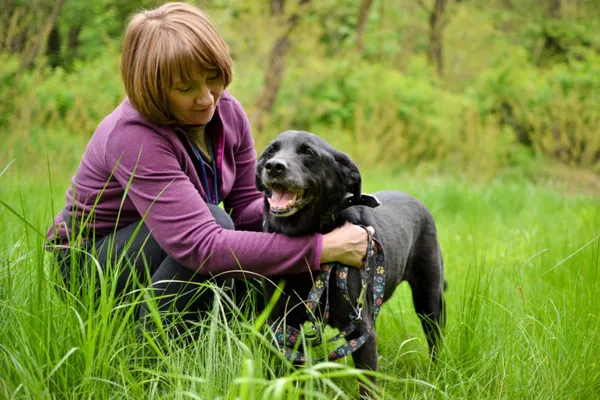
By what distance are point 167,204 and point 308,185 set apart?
0.57 m

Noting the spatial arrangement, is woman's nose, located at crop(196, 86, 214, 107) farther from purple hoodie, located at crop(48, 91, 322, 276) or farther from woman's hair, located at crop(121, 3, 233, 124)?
purple hoodie, located at crop(48, 91, 322, 276)

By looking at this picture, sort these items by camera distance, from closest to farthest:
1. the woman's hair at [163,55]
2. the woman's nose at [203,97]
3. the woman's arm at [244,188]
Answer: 1. the woman's hair at [163,55]
2. the woman's nose at [203,97]
3. the woman's arm at [244,188]

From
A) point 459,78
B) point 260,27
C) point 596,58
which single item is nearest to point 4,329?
point 260,27

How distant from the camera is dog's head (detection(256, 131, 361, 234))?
238 centimetres

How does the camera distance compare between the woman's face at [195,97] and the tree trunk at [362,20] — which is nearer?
the woman's face at [195,97]

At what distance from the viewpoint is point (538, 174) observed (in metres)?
10.5

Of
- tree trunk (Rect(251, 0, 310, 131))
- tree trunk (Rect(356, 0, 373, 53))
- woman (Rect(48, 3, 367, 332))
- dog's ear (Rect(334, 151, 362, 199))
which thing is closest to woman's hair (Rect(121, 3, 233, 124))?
woman (Rect(48, 3, 367, 332))

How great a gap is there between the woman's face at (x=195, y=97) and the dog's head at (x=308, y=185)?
34 centimetres

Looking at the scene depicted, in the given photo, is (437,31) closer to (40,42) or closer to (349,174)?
(40,42)

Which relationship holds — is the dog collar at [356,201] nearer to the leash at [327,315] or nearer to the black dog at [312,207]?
the black dog at [312,207]

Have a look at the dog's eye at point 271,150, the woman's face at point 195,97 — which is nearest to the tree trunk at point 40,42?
the woman's face at point 195,97

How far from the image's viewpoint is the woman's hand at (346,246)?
7.77 ft

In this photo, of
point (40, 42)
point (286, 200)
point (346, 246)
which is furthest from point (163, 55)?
point (40, 42)

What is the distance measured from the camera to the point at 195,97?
2.52 meters
